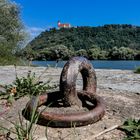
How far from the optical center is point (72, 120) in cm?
348

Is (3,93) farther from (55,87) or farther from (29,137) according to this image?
(29,137)

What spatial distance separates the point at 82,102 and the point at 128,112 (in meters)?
0.53

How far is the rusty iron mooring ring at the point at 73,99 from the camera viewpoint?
11.5 ft

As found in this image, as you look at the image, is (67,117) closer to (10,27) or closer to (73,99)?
(73,99)

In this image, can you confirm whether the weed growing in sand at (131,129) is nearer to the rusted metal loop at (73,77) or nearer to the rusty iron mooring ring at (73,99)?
the rusty iron mooring ring at (73,99)

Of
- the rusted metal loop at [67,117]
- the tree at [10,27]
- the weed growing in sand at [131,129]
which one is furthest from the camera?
the tree at [10,27]

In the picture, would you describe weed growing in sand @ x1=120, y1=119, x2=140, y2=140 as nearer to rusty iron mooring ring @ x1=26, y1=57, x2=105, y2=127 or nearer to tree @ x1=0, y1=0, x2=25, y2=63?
rusty iron mooring ring @ x1=26, y1=57, x2=105, y2=127

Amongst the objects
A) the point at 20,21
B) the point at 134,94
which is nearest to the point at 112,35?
the point at 20,21

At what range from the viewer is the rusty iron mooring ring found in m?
3.50

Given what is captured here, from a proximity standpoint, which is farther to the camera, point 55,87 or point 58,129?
point 55,87

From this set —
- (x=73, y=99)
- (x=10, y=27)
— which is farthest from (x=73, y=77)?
(x=10, y=27)

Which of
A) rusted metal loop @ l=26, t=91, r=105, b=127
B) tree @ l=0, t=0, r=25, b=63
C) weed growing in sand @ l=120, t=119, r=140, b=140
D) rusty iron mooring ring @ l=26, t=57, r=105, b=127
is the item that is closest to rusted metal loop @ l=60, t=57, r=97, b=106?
rusty iron mooring ring @ l=26, t=57, r=105, b=127

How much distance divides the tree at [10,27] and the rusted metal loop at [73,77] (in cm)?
2446

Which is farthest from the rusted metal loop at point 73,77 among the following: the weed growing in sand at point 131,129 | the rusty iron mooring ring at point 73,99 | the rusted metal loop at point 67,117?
the weed growing in sand at point 131,129
